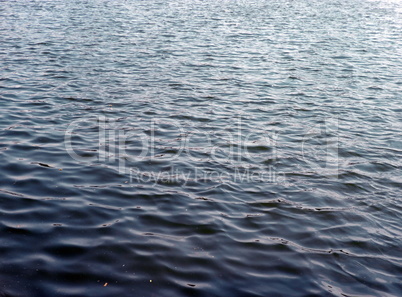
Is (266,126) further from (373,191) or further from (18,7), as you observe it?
(18,7)

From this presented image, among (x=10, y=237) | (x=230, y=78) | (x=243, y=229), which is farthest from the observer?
(x=230, y=78)

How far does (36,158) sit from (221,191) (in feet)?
13.4

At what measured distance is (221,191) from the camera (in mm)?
7957

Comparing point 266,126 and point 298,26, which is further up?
point 298,26

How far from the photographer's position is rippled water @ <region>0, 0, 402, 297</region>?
18.8ft

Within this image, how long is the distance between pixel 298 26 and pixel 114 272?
23.8 meters

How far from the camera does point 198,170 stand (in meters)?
8.75

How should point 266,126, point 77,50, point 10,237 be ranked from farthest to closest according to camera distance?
1. point 77,50
2. point 266,126
3. point 10,237

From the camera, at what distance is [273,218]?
284 inches

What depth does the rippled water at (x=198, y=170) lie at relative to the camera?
5.74 metres

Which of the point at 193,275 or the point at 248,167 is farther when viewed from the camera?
the point at 248,167

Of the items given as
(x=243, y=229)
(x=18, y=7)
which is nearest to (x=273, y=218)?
(x=243, y=229)

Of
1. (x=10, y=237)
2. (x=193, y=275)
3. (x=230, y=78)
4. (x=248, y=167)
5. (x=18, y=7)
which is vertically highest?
(x=18, y=7)

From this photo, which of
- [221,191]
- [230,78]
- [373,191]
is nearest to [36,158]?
[221,191]
